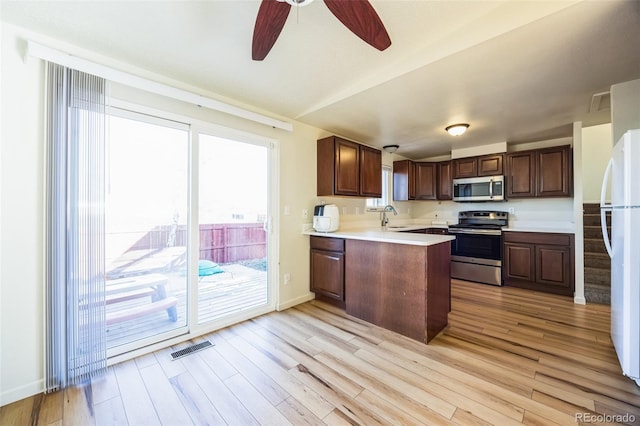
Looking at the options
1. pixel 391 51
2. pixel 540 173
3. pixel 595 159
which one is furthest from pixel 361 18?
pixel 595 159

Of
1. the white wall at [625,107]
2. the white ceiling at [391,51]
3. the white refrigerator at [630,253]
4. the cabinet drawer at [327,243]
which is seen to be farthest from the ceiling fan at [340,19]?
the white wall at [625,107]

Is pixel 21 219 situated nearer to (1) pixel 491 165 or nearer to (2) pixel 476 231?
(2) pixel 476 231

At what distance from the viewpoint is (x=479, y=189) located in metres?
4.26

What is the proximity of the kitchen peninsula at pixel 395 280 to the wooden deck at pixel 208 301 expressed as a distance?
0.93 m

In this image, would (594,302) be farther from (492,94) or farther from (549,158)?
(492,94)

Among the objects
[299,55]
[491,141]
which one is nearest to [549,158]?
[491,141]

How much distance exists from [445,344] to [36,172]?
3303 mm

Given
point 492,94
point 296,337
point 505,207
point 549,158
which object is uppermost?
point 492,94

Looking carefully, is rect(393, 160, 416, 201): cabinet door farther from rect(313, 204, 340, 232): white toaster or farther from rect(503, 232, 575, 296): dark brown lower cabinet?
rect(313, 204, 340, 232): white toaster

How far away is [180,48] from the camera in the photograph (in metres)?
1.84

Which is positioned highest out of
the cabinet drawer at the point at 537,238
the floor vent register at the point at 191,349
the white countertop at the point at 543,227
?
the white countertop at the point at 543,227

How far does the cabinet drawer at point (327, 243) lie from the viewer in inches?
116

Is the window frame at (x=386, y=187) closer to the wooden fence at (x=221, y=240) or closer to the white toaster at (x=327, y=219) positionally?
the white toaster at (x=327, y=219)

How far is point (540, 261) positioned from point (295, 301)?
11.1 ft
